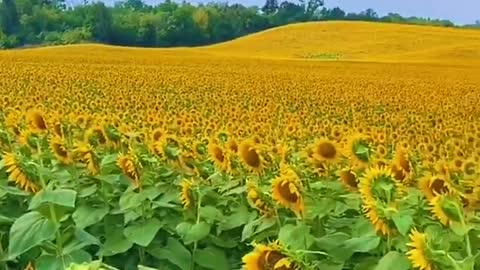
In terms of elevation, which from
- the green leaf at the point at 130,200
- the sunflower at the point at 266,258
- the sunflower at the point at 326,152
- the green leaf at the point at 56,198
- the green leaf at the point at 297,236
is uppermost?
the sunflower at the point at 266,258

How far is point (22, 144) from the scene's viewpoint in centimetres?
350

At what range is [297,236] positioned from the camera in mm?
2504

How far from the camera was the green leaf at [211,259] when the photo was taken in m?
2.84

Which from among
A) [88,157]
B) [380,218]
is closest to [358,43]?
[88,157]

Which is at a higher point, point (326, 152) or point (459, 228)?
point (459, 228)

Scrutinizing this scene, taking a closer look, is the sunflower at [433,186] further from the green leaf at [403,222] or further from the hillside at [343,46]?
the hillside at [343,46]

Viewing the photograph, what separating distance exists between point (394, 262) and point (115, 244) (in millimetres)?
919

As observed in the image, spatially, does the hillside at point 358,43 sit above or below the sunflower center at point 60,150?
below

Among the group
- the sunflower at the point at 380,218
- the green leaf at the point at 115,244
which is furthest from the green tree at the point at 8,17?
the sunflower at the point at 380,218

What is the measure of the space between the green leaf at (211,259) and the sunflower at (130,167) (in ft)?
1.00

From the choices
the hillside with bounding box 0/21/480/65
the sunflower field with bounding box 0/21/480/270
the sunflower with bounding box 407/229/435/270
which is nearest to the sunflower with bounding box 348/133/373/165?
the sunflower field with bounding box 0/21/480/270

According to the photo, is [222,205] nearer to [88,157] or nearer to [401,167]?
[88,157]

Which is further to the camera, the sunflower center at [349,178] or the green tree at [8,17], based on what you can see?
the green tree at [8,17]

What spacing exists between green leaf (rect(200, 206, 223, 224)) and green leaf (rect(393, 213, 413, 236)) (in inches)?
27.8
